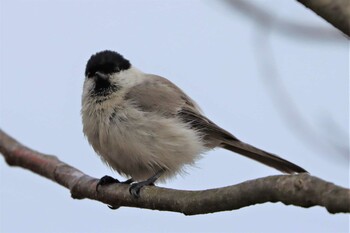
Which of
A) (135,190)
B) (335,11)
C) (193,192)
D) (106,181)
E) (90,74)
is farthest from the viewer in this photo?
(90,74)

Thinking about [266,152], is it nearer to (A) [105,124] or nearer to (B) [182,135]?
(B) [182,135]

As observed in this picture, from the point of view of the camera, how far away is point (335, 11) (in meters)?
1.83

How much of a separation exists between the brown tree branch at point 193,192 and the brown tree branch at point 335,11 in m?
0.48

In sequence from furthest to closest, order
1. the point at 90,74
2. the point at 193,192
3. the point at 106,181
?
the point at 90,74
the point at 106,181
the point at 193,192

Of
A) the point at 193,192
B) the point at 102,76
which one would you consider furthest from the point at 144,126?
the point at 193,192

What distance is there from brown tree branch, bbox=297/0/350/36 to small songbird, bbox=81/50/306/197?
2.16m

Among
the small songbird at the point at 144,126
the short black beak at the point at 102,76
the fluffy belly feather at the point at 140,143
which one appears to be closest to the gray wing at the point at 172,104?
the small songbird at the point at 144,126

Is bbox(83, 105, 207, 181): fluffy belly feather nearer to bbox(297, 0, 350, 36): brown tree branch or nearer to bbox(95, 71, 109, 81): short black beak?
bbox(95, 71, 109, 81): short black beak

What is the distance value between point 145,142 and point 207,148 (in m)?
0.66

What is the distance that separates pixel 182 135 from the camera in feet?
14.2

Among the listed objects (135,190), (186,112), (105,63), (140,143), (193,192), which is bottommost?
(193,192)

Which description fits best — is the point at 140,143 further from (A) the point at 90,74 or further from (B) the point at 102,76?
(A) the point at 90,74

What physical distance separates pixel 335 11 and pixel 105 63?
305 centimetres

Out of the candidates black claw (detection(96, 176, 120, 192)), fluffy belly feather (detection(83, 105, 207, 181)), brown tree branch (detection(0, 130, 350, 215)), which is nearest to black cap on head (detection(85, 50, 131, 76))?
fluffy belly feather (detection(83, 105, 207, 181))
